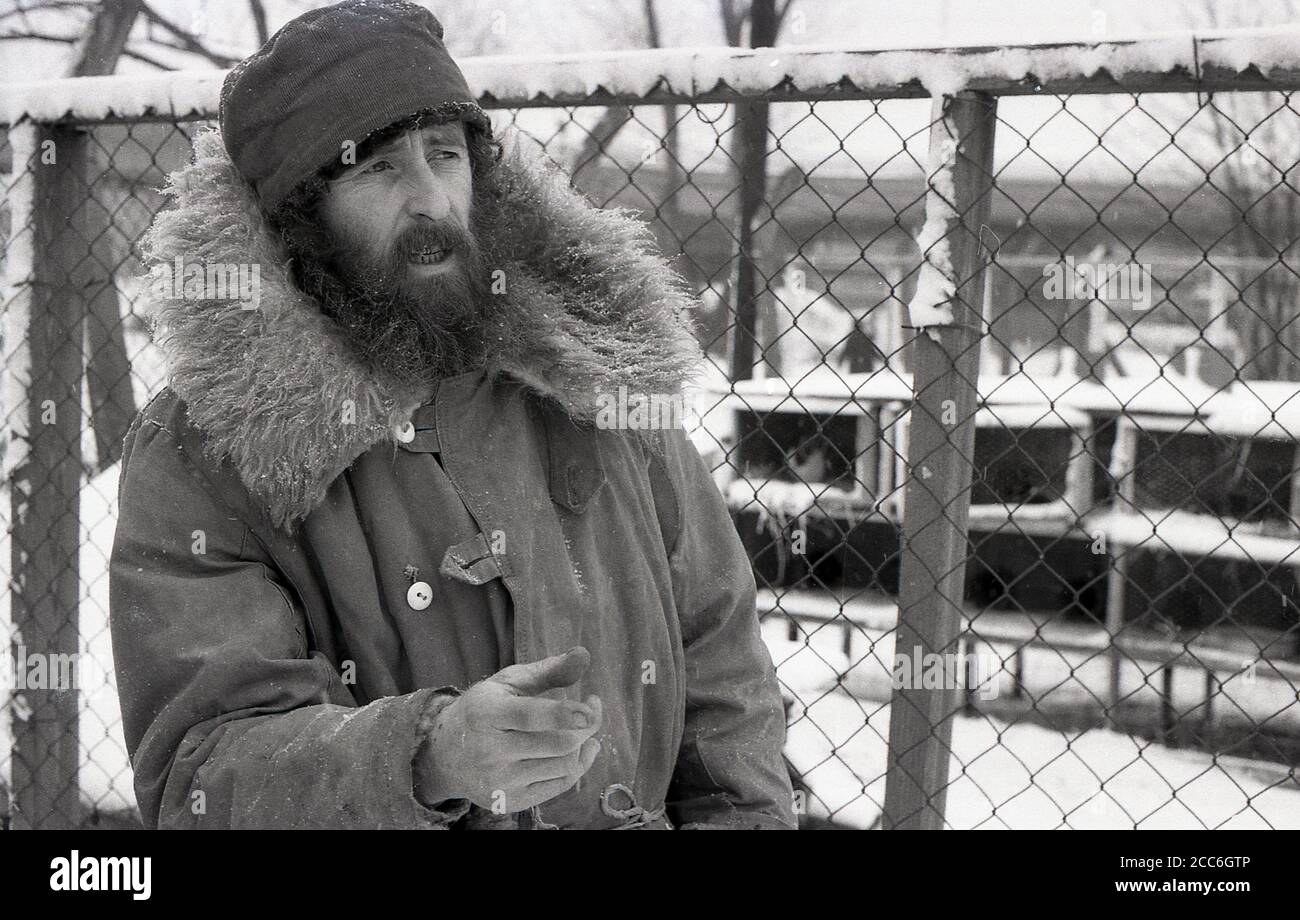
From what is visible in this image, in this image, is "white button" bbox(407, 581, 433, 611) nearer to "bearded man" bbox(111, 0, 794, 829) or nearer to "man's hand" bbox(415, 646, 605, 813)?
"bearded man" bbox(111, 0, 794, 829)

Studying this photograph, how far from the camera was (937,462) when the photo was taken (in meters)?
2.11

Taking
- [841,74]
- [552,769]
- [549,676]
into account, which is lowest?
[552,769]

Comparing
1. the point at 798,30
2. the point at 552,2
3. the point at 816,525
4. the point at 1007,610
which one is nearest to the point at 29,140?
the point at 816,525

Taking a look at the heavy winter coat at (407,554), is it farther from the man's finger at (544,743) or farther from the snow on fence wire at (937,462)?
the snow on fence wire at (937,462)

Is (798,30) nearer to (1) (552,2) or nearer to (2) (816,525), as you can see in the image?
(1) (552,2)

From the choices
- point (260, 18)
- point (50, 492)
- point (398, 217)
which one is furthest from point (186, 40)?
point (398, 217)

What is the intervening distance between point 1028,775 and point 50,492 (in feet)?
10.4

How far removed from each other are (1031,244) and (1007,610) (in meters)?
6.48

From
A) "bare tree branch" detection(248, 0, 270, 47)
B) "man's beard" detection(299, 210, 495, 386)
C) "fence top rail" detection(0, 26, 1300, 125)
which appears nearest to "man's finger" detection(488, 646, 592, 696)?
"man's beard" detection(299, 210, 495, 386)

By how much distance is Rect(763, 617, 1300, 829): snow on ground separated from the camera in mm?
3197

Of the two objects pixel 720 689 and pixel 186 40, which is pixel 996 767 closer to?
pixel 720 689

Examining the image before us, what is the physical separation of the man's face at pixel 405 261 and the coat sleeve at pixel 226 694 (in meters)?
0.33

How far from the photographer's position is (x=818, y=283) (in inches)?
434

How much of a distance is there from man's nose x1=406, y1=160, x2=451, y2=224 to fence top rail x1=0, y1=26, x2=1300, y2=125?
683 mm
